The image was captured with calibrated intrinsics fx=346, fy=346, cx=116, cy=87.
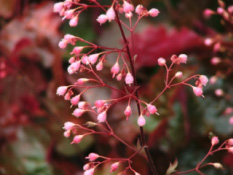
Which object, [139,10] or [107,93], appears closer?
[139,10]

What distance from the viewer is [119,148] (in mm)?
802

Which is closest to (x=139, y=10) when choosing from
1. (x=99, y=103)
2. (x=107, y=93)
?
(x=99, y=103)

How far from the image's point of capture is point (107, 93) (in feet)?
2.83

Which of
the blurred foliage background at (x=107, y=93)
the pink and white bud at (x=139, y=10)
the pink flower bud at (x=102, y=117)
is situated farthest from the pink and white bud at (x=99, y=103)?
the blurred foliage background at (x=107, y=93)

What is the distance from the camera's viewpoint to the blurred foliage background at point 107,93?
30.8 inches

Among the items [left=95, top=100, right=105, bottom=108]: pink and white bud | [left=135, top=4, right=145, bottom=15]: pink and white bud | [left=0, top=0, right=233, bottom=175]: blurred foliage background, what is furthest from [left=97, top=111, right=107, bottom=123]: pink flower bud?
[left=0, top=0, right=233, bottom=175]: blurred foliage background

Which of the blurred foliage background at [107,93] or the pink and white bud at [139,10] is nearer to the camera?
the pink and white bud at [139,10]

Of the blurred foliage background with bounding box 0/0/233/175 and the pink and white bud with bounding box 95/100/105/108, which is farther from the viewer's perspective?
the blurred foliage background with bounding box 0/0/233/175

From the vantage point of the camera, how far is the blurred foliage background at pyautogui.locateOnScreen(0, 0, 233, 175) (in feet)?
2.57

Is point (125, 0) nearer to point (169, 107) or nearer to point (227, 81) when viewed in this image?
point (169, 107)

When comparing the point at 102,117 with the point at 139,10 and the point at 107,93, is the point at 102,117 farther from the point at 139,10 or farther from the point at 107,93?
the point at 107,93

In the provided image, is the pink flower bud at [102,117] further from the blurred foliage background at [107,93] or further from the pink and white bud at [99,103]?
the blurred foliage background at [107,93]

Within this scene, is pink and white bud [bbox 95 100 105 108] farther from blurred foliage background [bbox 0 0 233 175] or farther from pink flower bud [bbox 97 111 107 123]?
blurred foliage background [bbox 0 0 233 175]

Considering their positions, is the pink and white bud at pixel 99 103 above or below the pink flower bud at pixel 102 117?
above
